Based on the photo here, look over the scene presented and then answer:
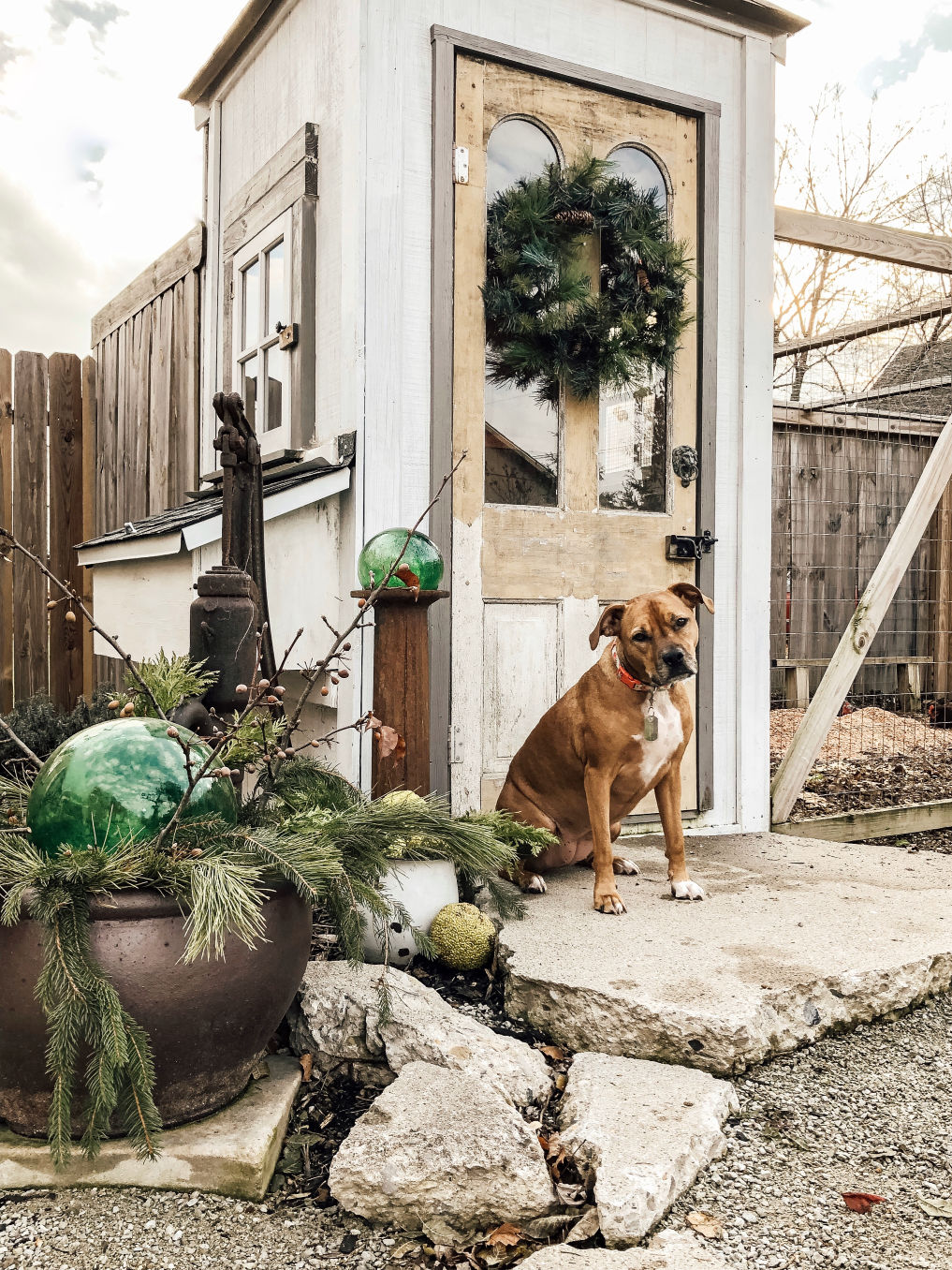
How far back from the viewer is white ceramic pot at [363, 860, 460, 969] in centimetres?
274

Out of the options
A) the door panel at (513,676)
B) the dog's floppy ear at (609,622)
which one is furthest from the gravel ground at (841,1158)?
the door panel at (513,676)

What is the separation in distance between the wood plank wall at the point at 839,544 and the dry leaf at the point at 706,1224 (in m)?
5.38

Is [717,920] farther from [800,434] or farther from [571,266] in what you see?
[800,434]

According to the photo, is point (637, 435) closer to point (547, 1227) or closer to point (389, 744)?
point (389, 744)

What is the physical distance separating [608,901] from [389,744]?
2.93 ft

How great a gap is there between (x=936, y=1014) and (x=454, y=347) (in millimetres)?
2802

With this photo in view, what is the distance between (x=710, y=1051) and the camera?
7.27ft

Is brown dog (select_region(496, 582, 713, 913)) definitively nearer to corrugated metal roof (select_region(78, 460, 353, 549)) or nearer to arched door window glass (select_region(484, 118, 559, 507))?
arched door window glass (select_region(484, 118, 559, 507))

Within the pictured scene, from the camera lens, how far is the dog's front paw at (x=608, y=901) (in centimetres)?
302

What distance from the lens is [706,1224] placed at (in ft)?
5.58

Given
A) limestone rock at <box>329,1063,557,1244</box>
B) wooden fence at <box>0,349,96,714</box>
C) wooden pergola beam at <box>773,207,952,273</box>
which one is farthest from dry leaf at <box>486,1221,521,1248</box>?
wooden fence at <box>0,349,96,714</box>

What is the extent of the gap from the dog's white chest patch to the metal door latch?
50.2 inches

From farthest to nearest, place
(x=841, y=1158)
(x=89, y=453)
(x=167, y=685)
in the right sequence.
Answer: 1. (x=89, y=453)
2. (x=167, y=685)
3. (x=841, y=1158)

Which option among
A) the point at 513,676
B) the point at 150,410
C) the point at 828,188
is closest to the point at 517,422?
the point at 513,676
